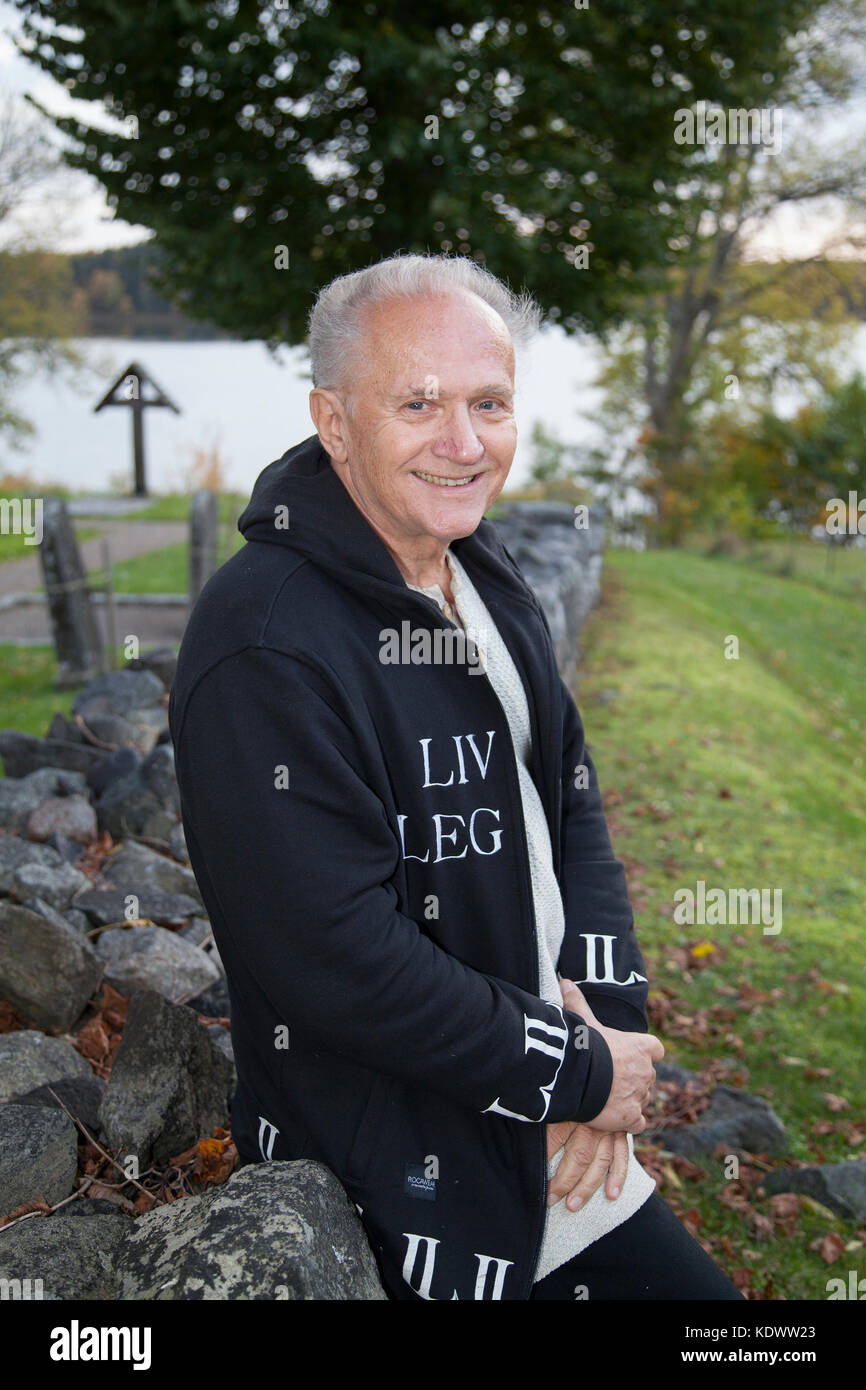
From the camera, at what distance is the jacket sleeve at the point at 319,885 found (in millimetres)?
1957

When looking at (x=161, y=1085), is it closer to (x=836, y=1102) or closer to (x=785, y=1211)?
(x=785, y=1211)

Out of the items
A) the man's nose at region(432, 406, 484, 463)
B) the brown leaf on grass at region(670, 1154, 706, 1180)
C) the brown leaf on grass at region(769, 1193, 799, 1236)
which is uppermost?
the man's nose at region(432, 406, 484, 463)

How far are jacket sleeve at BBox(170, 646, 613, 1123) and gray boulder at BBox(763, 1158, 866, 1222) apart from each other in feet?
8.40

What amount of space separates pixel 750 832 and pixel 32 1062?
222 inches

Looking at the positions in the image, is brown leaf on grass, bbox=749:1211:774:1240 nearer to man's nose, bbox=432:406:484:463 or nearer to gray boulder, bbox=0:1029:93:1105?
gray boulder, bbox=0:1029:93:1105

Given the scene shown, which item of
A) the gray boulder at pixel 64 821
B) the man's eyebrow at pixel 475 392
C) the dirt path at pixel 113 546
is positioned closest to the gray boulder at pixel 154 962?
the gray boulder at pixel 64 821

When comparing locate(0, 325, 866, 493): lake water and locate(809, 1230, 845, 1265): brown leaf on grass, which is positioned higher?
locate(0, 325, 866, 493): lake water

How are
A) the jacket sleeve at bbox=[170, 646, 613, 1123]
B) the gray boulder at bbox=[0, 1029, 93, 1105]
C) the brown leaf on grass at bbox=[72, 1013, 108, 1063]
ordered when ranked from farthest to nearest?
the brown leaf on grass at bbox=[72, 1013, 108, 1063] → the gray boulder at bbox=[0, 1029, 93, 1105] → the jacket sleeve at bbox=[170, 646, 613, 1123]

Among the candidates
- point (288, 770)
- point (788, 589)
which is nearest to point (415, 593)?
point (288, 770)

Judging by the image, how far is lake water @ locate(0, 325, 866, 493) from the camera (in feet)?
70.1

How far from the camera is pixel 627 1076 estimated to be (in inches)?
91.8

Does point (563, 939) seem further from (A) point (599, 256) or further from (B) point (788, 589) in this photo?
(B) point (788, 589)

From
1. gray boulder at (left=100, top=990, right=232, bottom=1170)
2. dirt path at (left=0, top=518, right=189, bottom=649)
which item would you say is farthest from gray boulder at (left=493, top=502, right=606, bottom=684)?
gray boulder at (left=100, top=990, right=232, bottom=1170)
